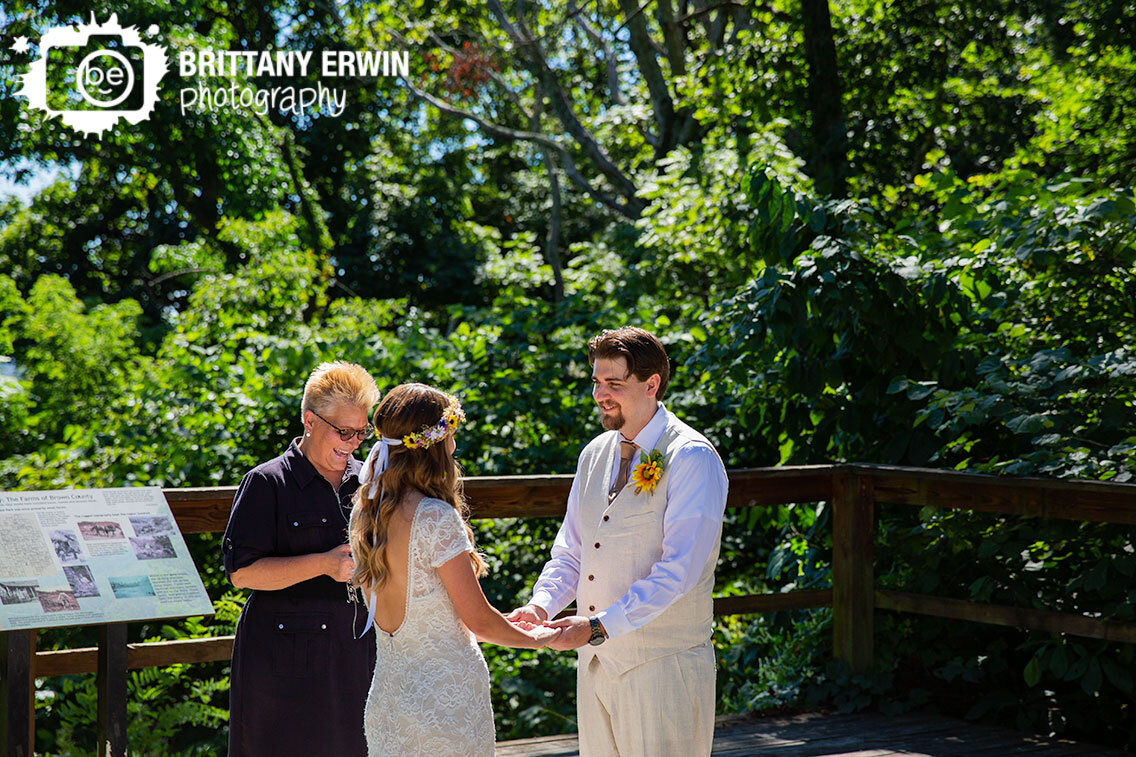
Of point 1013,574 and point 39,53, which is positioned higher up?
point 39,53

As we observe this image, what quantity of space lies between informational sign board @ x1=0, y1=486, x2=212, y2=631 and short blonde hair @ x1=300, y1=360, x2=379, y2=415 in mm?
689

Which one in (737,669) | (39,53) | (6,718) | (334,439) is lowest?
(737,669)

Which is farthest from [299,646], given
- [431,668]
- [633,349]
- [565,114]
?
[565,114]

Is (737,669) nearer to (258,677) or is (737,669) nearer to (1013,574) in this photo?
(1013,574)

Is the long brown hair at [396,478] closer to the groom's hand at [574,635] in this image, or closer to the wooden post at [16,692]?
the groom's hand at [574,635]

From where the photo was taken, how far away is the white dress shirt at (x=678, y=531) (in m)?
2.73

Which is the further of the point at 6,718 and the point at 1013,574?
the point at 1013,574

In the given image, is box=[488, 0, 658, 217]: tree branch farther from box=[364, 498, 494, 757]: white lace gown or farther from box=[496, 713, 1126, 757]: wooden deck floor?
box=[364, 498, 494, 757]: white lace gown

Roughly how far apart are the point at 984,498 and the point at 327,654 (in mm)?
2846

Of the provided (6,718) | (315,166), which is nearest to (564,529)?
(6,718)

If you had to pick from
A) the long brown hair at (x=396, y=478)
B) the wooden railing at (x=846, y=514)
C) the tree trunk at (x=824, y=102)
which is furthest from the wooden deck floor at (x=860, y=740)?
the tree trunk at (x=824, y=102)

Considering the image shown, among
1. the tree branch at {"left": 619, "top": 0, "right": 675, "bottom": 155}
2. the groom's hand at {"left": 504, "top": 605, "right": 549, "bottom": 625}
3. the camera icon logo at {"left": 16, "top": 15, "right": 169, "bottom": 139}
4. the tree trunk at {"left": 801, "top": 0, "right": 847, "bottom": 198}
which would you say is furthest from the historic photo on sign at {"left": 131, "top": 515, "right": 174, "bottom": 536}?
the camera icon logo at {"left": 16, "top": 15, "right": 169, "bottom": 139}

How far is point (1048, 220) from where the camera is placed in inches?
200

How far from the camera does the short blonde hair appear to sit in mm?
3199
